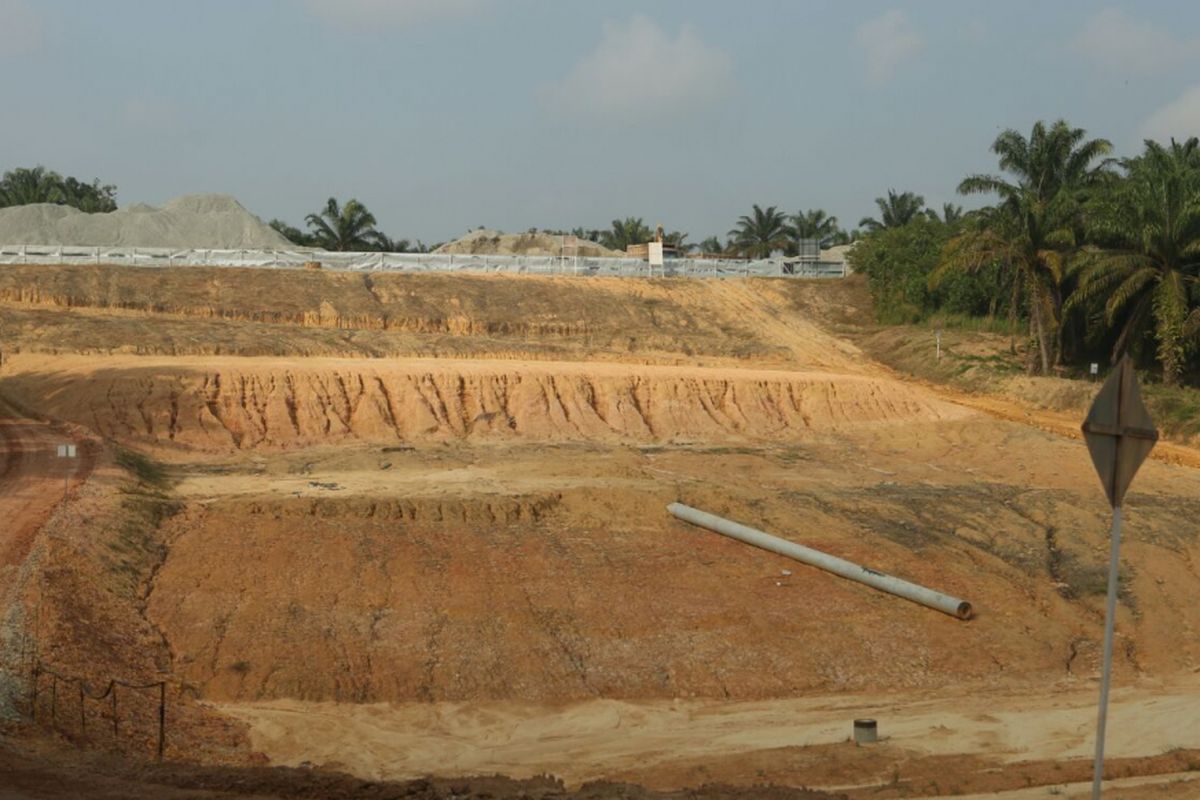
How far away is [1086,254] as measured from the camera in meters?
39.8

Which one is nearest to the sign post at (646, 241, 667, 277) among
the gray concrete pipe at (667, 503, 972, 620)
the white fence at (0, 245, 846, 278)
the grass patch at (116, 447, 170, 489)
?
the white fence at (0, 245, 846, 278)

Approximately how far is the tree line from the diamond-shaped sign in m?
32.8

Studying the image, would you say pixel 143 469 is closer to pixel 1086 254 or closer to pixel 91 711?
pixel 91 711

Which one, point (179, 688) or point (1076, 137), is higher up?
point (1076, 137)

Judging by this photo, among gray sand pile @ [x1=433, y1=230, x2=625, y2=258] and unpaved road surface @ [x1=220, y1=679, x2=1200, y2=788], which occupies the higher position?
gray sand pile @ [x1=433, y1=230, x2=625, y2=258]

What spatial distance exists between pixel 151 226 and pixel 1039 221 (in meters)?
58.5

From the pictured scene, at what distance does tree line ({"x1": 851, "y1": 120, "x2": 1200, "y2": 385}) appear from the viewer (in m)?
37.8

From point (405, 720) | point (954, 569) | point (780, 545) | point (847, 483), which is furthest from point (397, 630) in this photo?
point (847, 483)

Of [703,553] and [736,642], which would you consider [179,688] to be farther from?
[703,553]

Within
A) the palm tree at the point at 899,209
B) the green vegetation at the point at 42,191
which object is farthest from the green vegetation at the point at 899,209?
the green vegetation at the point at 42,191

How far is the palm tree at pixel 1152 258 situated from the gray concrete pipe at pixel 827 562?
2095cm

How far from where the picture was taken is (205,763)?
41.9ft

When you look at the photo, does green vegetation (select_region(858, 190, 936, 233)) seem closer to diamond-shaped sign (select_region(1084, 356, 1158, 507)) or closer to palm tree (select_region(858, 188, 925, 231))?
palm tree (select_region(858, 188, 925, 231))

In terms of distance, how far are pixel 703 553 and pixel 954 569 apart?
15.0 feet
